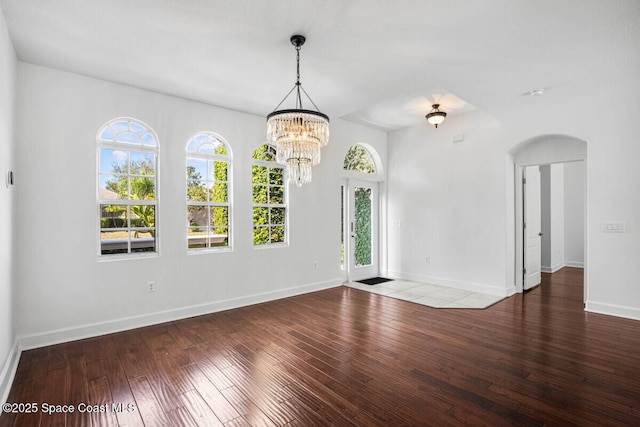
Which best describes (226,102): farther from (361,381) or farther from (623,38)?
(623,38)

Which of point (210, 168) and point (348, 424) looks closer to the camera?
point (348, 424)

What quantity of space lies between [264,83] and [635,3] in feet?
11.1

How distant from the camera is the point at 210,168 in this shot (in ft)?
15.3

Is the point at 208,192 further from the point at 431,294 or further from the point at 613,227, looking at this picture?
the point at 613,227

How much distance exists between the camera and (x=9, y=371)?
8.75ft

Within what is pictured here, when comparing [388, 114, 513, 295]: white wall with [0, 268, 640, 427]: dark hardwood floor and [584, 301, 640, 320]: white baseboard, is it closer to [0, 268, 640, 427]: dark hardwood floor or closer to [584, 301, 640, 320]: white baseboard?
[584, 301, 640, 320]: white baseboard

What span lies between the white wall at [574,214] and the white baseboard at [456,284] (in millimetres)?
3733

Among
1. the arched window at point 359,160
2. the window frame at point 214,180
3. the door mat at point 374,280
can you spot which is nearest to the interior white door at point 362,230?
the door mat at point 374,280

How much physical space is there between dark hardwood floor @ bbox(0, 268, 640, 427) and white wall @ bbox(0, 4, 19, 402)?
21 centimetres

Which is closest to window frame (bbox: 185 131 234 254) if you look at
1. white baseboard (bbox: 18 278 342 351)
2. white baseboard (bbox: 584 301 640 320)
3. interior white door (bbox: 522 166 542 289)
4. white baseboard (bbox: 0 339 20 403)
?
white baseboard (bbox: 18 278 342 351)

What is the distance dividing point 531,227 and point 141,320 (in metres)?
6.20

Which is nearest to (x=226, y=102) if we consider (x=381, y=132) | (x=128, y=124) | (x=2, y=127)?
(x=128, y=124)

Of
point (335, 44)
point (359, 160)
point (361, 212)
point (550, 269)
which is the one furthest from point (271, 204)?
point (550, 269)

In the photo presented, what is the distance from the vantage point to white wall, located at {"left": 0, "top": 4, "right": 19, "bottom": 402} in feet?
8.27
